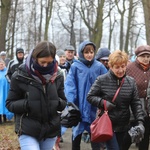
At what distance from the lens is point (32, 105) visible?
357 cm

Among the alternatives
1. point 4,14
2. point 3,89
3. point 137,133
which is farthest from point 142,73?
point 4,14

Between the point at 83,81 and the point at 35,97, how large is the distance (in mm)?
1932

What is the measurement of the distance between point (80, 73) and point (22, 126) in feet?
6.53

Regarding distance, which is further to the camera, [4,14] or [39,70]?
[4,14]

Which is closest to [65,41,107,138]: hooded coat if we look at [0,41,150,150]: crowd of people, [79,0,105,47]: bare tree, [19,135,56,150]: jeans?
[0,41,150,150]: crowd of people

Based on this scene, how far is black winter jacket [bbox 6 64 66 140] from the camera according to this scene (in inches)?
141

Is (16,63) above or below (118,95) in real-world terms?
above

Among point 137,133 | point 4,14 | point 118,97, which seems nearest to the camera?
point 137,133

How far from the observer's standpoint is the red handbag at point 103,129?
4488 millimetres

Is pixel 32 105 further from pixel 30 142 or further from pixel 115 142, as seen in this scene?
pixel 115 142

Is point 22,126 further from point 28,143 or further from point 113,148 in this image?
point 113,148

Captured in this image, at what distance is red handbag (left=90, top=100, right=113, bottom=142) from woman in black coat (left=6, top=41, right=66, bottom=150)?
95 cm

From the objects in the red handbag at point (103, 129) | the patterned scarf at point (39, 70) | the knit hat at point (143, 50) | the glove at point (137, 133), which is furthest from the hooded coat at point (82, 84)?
the patterned scarf at point (39, 70)

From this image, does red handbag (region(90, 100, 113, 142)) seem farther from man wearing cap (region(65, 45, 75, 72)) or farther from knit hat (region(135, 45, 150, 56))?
man wearing cap (region(65, 45, 75, 72))
